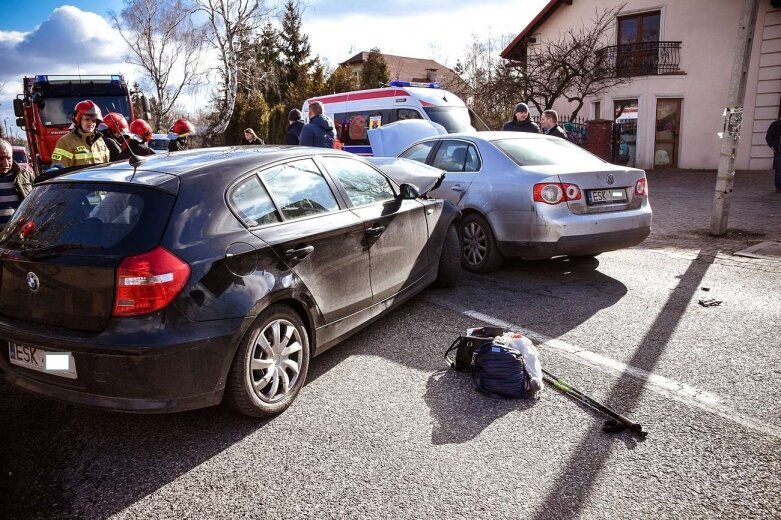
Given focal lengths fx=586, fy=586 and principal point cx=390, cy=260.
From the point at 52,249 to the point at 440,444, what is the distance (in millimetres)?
2302

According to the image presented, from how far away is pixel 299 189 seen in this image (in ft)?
12.9

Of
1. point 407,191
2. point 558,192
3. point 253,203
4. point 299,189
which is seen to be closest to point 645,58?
point 558,192

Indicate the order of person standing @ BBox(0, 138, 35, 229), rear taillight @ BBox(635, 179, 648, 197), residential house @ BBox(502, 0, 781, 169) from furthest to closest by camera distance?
residential house @ BBox(502, 0, 781, 169)
rear taillight @ BBox(635, 179, 648, 197)
person standing @ BBox(0, 138, 35, 229)

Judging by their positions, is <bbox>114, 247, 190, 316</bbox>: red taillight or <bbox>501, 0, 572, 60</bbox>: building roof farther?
<bbox>501, 0, 572, 60</bbox>: building roof

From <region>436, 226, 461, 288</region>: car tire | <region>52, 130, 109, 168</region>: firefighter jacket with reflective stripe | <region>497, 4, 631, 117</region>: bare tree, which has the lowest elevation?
<region>436, 226, 461, 288</region>: car tire

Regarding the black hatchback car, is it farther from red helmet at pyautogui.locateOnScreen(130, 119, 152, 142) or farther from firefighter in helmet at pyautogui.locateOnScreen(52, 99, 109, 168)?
red helmet at pyautogui.locateOnScreen(130, 119, 152, 142)

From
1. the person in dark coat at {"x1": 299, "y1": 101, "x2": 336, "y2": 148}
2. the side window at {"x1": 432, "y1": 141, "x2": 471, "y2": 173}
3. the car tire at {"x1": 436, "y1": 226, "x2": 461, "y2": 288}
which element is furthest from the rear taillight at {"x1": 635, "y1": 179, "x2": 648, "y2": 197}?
the person in dark coat at {"x1": 299, "y1": 101, "x2": 336, "y2": 148}

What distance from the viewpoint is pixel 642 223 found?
6.25 m

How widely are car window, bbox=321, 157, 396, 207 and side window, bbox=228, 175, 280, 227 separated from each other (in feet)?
2.58

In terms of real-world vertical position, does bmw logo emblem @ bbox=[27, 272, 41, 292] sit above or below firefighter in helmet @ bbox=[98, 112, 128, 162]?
below

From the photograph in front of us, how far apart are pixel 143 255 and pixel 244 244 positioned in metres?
0.54

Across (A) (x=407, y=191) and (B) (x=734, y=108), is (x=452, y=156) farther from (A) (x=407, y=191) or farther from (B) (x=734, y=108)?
(B) (x=734, y=108)

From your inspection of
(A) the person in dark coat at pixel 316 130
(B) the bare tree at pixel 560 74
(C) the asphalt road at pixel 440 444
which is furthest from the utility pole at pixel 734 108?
(B) the bare tree at pixel 560 74

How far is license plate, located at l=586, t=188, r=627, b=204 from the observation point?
592 centimetres
